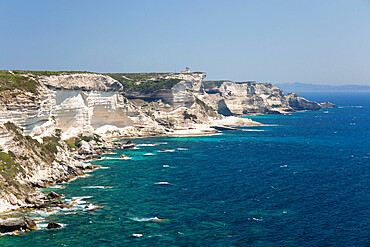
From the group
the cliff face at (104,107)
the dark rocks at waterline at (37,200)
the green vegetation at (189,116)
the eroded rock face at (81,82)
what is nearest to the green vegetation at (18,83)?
the cliff face at (104,107)

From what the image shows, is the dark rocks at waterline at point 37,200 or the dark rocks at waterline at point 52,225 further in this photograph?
the dark rocks at waterline at point 37,200

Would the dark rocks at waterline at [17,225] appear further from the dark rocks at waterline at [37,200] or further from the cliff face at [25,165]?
the dark rocks at waterline at [37,200]

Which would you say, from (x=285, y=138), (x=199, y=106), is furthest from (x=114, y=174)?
(x=199, y=106)

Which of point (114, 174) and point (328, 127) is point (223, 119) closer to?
point (328, 127)

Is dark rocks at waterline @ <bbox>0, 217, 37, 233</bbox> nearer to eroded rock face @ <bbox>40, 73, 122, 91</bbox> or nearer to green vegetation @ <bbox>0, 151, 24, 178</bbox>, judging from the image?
green vegetation @ <bbox>0, 151, 24, 178</bbox>

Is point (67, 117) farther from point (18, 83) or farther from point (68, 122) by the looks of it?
point (18, 83)
